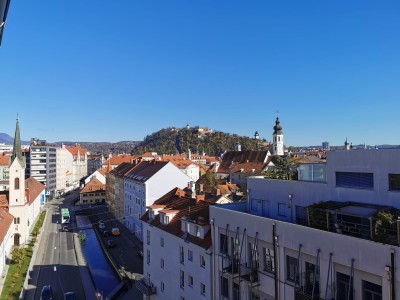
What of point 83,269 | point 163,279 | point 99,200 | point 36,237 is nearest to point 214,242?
point 163,279

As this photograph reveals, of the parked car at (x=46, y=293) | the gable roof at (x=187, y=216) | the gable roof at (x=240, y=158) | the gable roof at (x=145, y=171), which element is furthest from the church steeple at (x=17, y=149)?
the gable roof at (x=240, y=158)

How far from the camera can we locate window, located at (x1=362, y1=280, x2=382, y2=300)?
12.2 meters

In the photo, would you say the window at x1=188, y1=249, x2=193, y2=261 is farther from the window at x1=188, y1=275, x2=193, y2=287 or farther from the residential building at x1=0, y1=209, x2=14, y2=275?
the residential building at x1=0, y1=209, x2=14, y2=275

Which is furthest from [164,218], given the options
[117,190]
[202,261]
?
[117,190]

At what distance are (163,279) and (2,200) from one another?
40.7m

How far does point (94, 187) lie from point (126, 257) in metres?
54.6

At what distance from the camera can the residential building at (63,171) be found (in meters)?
130

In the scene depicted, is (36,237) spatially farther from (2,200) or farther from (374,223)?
(374,223)

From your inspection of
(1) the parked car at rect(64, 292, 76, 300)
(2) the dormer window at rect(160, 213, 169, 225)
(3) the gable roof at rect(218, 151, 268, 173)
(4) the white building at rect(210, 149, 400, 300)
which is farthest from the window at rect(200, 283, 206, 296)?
(3) the gable roof at rect(218, 151, 268, 173)

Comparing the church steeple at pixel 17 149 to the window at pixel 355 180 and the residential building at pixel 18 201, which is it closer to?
the residential building at pixel 18 201

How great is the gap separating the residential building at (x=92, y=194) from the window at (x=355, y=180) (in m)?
87.1

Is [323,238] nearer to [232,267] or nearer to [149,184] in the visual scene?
[232,267]

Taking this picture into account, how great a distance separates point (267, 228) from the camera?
16.6 meters

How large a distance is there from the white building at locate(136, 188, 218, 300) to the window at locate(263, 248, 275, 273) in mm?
5090
